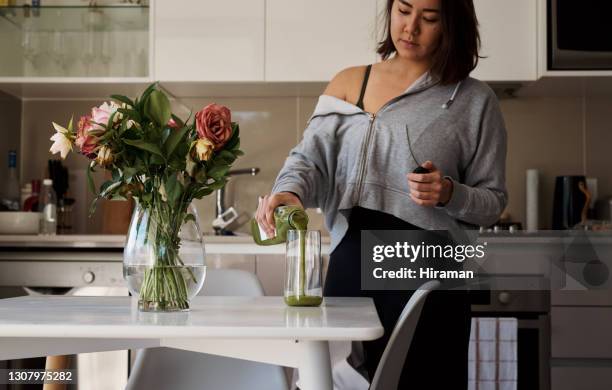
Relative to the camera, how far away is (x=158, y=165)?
4.40 feet

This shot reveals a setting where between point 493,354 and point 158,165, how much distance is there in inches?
66.4

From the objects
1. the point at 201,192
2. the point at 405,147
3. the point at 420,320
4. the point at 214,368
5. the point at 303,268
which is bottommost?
the point at 214,368

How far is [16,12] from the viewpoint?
3.38 meters

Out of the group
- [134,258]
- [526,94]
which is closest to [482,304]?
[526,94]

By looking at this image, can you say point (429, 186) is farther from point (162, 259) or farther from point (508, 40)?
point (508, 40)

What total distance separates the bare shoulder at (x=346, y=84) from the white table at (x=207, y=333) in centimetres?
64

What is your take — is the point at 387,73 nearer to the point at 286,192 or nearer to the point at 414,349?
the point at 286,192

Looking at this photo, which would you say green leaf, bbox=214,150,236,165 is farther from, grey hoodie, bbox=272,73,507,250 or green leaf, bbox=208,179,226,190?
grey hoodie, bbox=272,73,507,250

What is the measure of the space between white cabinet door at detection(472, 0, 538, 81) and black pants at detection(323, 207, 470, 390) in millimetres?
1649

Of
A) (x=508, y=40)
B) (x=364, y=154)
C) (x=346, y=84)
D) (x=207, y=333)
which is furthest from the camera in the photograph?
(x=508, y=40)

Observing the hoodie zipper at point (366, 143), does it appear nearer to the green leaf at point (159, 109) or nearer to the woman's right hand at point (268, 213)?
the woman's right hand at point (268, 213)

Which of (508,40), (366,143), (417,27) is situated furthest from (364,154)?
(508,40)

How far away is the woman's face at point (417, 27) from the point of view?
1.74 m

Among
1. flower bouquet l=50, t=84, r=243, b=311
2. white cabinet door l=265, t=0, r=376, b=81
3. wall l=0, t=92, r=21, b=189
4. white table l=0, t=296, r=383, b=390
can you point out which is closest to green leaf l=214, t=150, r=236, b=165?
flower bouquet l=50, t=84, r=243, b=311
